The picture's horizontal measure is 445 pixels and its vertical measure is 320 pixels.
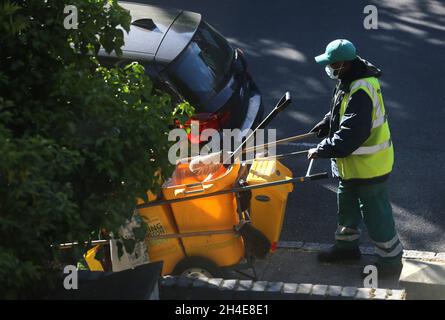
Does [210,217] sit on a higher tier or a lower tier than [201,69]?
lower

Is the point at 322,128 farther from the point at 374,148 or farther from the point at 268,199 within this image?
the point at 268,199

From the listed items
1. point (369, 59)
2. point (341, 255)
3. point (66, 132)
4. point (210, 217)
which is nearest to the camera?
point (66, 132)

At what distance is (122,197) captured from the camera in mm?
4137

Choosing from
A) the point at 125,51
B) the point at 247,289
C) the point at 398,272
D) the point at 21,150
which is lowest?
the point at 398,272

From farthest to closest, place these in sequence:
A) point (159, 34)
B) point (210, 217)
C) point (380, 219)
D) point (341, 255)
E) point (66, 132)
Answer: point (159, 34), point (341, 255), point (380, 219), point (210, 217), point (66, 132)

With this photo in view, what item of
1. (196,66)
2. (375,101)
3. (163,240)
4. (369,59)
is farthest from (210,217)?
(369,59)

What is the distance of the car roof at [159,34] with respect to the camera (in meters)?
7.83

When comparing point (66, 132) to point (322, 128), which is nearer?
point (66, 132)

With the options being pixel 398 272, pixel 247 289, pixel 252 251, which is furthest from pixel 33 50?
pixel 398 272

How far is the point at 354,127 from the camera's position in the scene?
616cm

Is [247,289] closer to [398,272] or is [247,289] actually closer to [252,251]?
[252,251]

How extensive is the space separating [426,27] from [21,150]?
9.67 metres

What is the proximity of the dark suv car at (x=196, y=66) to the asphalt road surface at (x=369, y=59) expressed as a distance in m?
A: 1.00

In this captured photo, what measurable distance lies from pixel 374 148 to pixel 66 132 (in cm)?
291
